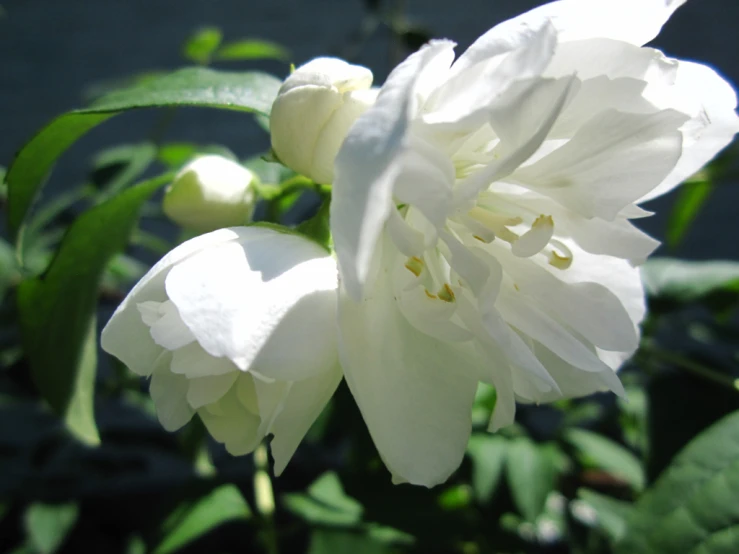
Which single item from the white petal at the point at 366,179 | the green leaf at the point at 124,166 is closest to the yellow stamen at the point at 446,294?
the white petal at the point at 366,179

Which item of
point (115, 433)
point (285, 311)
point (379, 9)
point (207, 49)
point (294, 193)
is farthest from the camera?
point (379, 9)

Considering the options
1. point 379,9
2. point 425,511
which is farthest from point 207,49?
point 425,511

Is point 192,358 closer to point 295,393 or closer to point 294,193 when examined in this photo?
point 295,393

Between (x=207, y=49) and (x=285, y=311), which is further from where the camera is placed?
(x=207, y=49)

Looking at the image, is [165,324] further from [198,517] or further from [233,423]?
[198,517]

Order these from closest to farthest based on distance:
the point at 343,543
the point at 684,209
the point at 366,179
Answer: the point at 366,179
the point at 343,543
the point at 684,209

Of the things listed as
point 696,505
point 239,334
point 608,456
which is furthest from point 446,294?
point 608,456

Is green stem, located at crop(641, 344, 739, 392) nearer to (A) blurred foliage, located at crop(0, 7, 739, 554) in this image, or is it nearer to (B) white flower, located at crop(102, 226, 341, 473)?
(A) blurred foliage, located at crop(0, 7, 739, 554)
